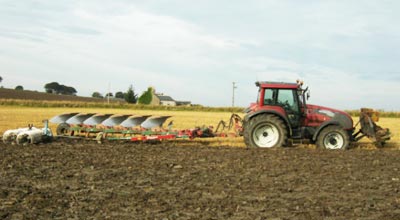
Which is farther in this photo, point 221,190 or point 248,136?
point 248,136

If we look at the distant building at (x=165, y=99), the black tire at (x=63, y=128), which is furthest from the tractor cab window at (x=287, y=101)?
the distant building at (x=165, y=99)

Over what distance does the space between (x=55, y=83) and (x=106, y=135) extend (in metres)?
113

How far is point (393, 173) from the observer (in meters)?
9.40

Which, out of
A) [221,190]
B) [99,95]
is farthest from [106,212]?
[99,95]

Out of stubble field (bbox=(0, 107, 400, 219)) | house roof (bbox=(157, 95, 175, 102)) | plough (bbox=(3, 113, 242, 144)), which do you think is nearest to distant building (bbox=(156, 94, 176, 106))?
house roof (bbox=(157, 95, 175, 102))

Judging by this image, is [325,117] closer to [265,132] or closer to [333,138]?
[333,138]

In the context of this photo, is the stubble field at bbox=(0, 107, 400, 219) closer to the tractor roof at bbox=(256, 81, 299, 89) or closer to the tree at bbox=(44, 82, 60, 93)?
the tractor roof at bbox=(256, 81, 299, 89)

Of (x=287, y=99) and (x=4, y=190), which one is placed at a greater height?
(x=287, y=99)

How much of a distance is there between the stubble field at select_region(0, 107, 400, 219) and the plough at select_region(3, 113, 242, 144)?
56.9 inches

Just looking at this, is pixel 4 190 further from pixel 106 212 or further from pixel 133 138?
pixel 133 138

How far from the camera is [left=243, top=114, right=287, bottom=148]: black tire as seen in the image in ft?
43.4

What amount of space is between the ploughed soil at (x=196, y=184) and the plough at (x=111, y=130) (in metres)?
1.52

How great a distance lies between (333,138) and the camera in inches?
527

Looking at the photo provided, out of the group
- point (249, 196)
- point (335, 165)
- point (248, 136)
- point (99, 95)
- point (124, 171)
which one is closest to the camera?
point (249, 196)
